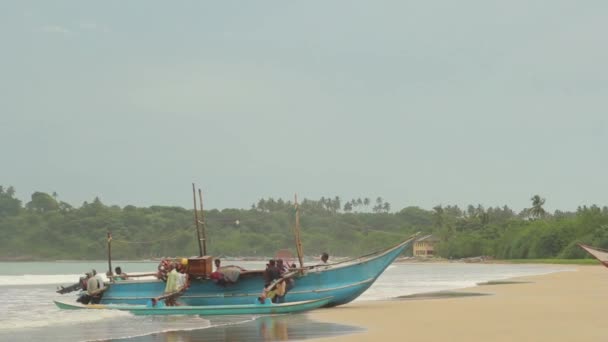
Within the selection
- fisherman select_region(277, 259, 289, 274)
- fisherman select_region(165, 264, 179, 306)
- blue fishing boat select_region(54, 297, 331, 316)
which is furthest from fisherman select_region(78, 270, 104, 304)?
fisherman select_region(277, 259, 289, 274)

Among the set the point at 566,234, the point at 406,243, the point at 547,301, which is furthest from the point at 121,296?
the point at 566,234

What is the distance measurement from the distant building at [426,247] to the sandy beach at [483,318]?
11971cm

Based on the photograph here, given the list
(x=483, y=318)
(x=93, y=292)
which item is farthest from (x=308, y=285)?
(x=93, y=292)

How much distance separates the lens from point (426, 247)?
150125 mm

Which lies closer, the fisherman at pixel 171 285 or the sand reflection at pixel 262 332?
the sand reflection at pixel 262 332

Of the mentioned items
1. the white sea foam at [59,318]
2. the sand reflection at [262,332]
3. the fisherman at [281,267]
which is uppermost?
the fisherman at [281,267]

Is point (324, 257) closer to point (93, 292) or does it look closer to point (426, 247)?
point (93, 292)

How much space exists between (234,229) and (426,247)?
133ft

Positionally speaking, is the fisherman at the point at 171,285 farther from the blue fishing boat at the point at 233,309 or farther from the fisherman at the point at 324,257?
the fisherman at the point at 324,257

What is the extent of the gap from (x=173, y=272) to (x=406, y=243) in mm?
6481

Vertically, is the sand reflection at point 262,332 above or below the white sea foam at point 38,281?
below

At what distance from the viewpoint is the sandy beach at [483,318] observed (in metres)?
15.7

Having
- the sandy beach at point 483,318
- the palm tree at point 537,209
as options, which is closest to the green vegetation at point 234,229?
the palm tree at point 537,209

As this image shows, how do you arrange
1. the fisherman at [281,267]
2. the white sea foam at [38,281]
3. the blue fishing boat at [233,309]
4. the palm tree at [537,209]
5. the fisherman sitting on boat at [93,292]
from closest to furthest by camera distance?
the blue fishing boat at [233,309], the fisherman at [281,267], the fisherman sitting on boat at [93,292], the white sea foam at [38,281], the palm tree at [537,209]
